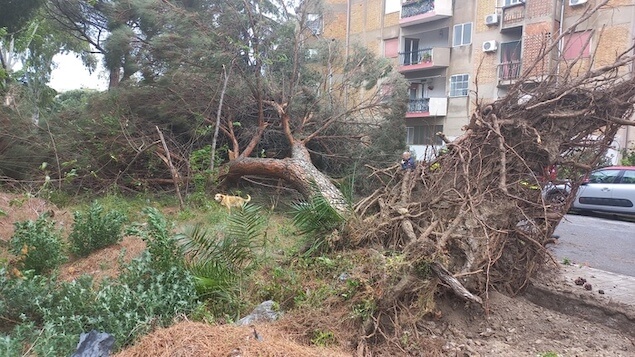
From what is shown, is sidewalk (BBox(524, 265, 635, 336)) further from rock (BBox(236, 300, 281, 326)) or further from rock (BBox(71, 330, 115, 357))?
rock (BBox(71, 330, 115, 357))

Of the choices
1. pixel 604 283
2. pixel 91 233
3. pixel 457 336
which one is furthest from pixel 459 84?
pixel 457 336

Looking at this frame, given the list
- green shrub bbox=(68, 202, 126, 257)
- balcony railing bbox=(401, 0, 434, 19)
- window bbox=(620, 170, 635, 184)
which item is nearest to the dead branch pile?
green shrub bbox=(68, 202, 126, 257)

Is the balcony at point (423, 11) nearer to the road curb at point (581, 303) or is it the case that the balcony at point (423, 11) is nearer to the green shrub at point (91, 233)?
the road curb at point (581, 303)

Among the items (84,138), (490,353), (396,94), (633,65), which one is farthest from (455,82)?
(490,353)

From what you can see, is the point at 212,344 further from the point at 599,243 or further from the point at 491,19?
the point at 491,19

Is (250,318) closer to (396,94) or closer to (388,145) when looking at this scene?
(388,145)

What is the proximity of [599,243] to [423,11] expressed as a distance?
1924 cm

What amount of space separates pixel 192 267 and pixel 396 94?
913cm

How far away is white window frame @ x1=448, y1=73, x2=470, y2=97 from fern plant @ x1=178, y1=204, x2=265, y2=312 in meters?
21.3

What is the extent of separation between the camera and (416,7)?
84.5 ft

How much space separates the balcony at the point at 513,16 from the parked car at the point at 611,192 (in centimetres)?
1111

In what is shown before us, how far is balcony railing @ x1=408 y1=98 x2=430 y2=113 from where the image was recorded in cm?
2499

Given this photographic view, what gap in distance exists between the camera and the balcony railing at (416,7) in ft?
82.6

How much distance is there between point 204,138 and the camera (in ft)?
37.9
